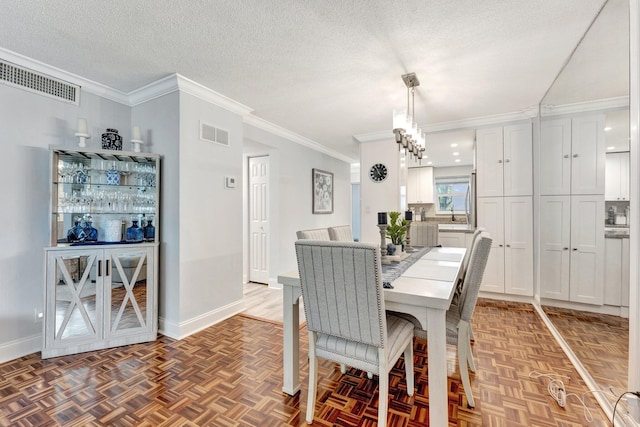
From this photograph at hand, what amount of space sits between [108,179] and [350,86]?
2502 millimetres

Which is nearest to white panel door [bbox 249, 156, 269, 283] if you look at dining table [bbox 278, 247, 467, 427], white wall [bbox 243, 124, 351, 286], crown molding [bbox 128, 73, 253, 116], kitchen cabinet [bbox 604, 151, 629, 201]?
white wall [bbox 243, 124, 351, 286]

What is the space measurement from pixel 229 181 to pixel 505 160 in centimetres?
352

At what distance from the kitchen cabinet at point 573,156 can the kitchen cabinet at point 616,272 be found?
367 millimetres

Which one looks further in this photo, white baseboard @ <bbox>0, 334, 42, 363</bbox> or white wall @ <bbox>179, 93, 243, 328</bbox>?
white wall @ <bbox>179, 93, 243, 328</bbox>

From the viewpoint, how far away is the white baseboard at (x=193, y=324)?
268 centimetres

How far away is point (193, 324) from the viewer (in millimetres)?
2793

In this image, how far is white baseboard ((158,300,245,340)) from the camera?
2.68 meters

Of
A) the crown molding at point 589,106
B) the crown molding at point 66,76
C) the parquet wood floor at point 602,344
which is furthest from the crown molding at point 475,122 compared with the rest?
the crown molding at point 66,76

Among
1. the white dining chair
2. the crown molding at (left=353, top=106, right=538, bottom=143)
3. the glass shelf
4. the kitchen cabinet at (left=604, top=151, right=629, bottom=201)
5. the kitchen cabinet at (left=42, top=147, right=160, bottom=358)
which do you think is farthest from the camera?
the crown molding at (left=353, top=106, right=538, bottom=143)

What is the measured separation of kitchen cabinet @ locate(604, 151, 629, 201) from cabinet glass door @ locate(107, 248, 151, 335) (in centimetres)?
344

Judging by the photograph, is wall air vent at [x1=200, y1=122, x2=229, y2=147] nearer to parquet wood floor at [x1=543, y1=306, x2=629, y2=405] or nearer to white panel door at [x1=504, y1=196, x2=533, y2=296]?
parquet wood floor at [x1=543, y1=306, x2=629, y2=405]

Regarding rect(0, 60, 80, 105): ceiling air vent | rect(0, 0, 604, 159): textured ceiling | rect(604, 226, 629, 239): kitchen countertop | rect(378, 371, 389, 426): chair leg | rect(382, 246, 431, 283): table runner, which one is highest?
rect(0, 0, 604, 159): textured ceiling

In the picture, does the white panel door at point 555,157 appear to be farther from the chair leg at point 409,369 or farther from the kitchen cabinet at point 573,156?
the chair leg at point 409,369

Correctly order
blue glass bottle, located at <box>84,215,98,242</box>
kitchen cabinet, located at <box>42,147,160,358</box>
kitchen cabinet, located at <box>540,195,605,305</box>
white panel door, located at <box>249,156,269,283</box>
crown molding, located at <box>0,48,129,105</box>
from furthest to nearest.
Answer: white panel door, located at <box>249,156,269,283</box> < blue glass bottle, located at <box>84,215,98,242</box> < kitchen cabinet, located at <box>42,147,160,358</box> < crown molding, located at <box>0,48,129,105</box> < kitchen cabinet, located at <box>540,195,605,305</box>
